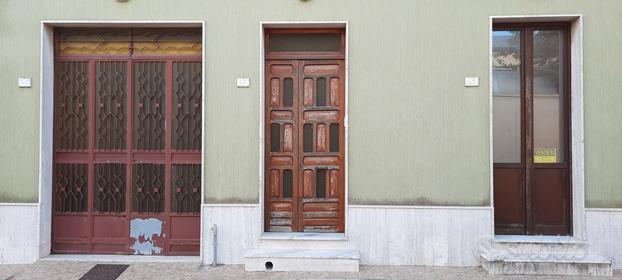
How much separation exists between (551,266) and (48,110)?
740 centimetres

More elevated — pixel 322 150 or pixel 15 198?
pixel 322 150

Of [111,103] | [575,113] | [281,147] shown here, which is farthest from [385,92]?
[111,103]

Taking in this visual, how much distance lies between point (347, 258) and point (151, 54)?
4.20m

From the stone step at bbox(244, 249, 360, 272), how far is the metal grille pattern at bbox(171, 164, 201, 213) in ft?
4.16

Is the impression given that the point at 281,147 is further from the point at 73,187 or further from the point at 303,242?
the point at 73,187

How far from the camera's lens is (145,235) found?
707cm

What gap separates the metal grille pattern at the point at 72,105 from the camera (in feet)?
23.4

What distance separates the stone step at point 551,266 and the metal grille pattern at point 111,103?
564cm

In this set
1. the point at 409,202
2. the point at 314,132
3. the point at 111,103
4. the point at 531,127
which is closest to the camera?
the point at 409,202

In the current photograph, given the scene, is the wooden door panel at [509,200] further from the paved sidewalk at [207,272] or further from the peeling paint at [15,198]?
the peeling paint at [15,198]

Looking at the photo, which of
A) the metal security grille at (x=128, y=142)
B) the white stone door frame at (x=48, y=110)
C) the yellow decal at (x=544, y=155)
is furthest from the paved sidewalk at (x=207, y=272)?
the yellow decal at (x=544, y=155)

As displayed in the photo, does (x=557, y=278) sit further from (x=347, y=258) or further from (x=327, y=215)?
(x=327, y=215)

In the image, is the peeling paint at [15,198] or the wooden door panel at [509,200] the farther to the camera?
the wooden door panel at [509,200]

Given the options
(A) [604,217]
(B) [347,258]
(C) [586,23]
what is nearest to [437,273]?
(B) [347,258]
